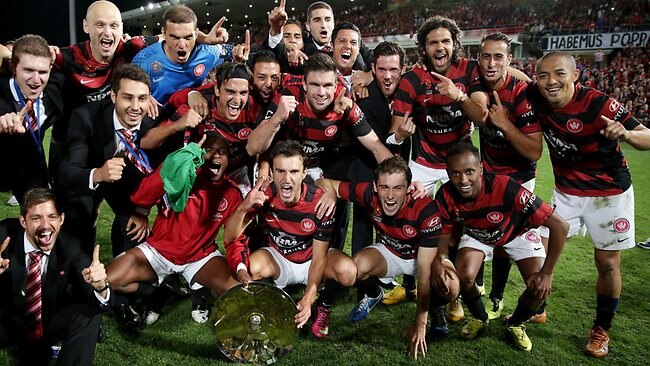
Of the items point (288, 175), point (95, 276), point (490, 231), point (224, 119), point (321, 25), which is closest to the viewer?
point (95, 276)

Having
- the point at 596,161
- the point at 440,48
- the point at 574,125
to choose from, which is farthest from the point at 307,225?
the point at 596,161

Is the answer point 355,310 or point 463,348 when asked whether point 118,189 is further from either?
point 463,348

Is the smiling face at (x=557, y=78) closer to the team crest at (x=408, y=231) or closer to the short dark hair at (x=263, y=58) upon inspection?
the team crest at (x=408, y=231)

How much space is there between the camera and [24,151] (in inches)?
133

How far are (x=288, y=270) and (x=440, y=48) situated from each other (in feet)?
6.30

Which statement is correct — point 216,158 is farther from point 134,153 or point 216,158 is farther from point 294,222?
point 294,222

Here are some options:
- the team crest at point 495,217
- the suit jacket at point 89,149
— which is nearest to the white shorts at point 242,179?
the suit jacket at point 89,149

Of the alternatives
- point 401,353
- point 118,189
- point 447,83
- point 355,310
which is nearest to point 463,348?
point 401,353

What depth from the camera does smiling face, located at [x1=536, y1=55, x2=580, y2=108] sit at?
3.13 metres

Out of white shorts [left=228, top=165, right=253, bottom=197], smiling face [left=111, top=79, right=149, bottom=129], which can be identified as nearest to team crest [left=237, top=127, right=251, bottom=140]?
white shorts [left=228, top=165, right=253, bottom=197]

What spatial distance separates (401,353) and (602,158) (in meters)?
1.82

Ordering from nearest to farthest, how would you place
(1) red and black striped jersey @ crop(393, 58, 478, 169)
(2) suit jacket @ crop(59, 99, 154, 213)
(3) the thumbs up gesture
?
1. (3) the thumbs up gesture
2. (2) suit jacket @ crop(59, 99, 154, 213)
3. (1) red and black striped jersey @ crop(393, 58, 478, 169)

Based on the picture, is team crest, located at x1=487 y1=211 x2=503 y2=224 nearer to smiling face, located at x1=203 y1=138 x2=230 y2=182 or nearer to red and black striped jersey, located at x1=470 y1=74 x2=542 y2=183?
red and black striped jersey, located at x1=470 y1=74 x2=542 y2=183

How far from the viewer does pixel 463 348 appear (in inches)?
123
